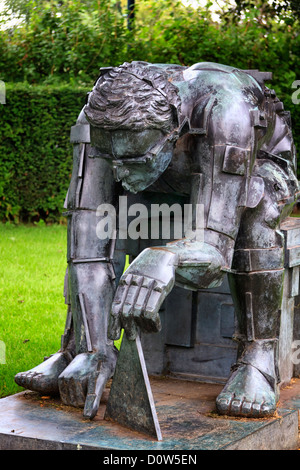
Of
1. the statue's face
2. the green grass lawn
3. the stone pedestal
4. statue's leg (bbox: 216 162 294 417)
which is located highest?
the statue's face

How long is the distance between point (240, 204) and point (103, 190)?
677mm

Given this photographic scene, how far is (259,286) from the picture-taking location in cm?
375

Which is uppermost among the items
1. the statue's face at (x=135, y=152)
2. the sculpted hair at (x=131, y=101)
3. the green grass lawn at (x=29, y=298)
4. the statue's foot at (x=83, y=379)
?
the sculpted hair at (x=131, y=101)

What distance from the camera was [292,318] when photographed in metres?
4.31

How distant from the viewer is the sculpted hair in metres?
3.23

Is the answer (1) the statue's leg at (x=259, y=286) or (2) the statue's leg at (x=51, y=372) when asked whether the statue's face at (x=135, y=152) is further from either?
(2) the statue's leg at (x=51, y=372)

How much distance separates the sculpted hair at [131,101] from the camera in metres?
3.23

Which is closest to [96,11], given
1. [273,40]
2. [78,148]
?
[273,40]

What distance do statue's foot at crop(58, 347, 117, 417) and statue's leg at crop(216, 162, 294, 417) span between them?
1.90 ft

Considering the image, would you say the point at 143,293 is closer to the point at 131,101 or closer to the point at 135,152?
the point at 135,152

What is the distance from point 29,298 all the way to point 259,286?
12.0 feet

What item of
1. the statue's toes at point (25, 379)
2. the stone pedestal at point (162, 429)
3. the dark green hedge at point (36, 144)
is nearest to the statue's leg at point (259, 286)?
the stone pedestal at point (162, 429)

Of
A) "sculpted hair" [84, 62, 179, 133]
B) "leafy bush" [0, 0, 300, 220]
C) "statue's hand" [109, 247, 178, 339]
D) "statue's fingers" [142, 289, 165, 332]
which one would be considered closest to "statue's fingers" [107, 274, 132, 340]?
"statue's hand" [109, 247, 178, 339]

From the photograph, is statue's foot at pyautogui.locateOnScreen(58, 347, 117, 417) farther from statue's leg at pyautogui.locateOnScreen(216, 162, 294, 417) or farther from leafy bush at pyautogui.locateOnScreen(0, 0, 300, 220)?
leafy bush at pyautogui.locateOnScreen(0, 0, 300, 220)
